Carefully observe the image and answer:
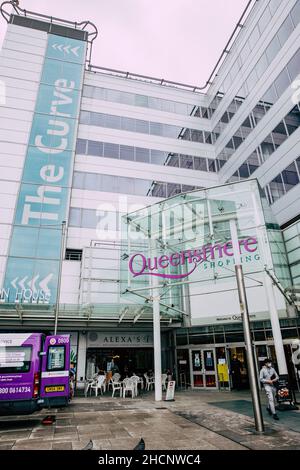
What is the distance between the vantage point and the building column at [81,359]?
19.5 m

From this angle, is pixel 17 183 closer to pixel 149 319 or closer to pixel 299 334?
pixel 149 319

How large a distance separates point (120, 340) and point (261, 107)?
20108mm

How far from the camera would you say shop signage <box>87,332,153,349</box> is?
816 inches

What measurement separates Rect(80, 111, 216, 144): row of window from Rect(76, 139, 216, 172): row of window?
6.97ft

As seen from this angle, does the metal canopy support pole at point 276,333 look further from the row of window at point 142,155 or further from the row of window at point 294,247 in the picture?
the row of window at point 142,155

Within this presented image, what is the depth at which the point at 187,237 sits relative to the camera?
1502 cm

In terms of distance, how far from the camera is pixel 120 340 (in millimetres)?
21203

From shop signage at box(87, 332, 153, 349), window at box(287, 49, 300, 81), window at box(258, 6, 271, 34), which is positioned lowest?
shop signage at box(87, 332, 153, 349)

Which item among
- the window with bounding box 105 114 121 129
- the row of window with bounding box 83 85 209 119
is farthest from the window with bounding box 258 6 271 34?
the window with bounding box 105 114 121 129

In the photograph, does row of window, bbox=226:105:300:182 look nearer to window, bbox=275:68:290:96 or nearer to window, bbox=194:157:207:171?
window, bbox=275:68:290:96

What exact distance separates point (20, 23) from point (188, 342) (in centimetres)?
3270

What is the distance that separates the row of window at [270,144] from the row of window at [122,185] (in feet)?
18.9

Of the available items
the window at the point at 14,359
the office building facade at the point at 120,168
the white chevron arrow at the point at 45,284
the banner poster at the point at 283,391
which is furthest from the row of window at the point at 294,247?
the white chevron arrow at the point at 45,284
